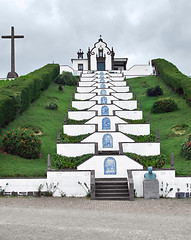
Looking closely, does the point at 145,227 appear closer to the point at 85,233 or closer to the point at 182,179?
the point at 85,233

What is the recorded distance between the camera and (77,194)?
61.5 ft

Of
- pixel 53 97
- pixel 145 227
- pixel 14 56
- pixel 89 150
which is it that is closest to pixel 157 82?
pixel 53 97

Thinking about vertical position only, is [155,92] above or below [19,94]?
above

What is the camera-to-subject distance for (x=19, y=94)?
103ft

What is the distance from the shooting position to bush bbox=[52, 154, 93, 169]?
842 inches

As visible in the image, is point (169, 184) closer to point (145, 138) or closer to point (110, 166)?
point (110, 166)

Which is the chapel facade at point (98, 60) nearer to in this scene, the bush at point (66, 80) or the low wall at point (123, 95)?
the bush at point (66, 80)

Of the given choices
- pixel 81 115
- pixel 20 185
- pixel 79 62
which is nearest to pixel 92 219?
pixel 20 185

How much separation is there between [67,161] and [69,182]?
3.77 meters

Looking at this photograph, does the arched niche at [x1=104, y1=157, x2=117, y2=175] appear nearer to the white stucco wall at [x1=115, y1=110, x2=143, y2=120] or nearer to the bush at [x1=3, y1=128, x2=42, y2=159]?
the bush at [x1=3, y1=128, x2=42, y2=159]

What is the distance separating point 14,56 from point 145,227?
41635 mm

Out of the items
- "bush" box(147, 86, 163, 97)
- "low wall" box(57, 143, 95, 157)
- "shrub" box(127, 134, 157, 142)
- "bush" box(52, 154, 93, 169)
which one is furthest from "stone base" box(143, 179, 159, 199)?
"bush" box(147, 86, 163, 97)

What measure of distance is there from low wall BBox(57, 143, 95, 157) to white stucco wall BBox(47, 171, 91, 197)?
17.3ft

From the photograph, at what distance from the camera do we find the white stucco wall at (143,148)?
79.2 feet
